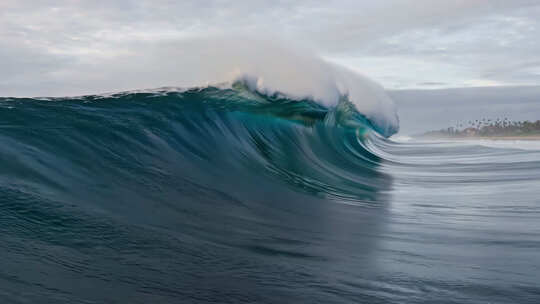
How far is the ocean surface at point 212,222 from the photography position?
96.2 inches

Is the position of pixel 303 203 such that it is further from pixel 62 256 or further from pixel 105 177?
pixel 62 256

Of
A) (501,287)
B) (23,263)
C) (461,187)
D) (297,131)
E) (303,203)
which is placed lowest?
(23,263)

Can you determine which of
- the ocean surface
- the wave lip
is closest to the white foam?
the wave lip

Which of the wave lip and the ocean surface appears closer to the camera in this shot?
the ocean surface

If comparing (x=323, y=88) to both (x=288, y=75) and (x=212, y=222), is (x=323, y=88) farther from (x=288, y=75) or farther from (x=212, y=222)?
(x=212, y=222)

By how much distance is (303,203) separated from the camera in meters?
5.42

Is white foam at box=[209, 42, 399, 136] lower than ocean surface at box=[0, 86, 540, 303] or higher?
higher

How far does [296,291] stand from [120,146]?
3.28 meters

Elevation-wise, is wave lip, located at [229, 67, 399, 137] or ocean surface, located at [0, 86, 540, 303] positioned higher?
wave lip, located at [229, 67, 399, 137]

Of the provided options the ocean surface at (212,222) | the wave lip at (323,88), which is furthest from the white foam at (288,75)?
the ocean surface at (212,222)

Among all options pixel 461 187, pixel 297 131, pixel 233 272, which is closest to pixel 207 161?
pixel 461 187

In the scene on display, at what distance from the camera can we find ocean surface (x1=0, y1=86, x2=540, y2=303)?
2443 millimetres

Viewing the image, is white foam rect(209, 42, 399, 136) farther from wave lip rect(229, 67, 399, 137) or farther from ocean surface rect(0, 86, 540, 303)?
ocean surface rect(0, 86, 540, 303)

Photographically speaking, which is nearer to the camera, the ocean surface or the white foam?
the ocean surface
